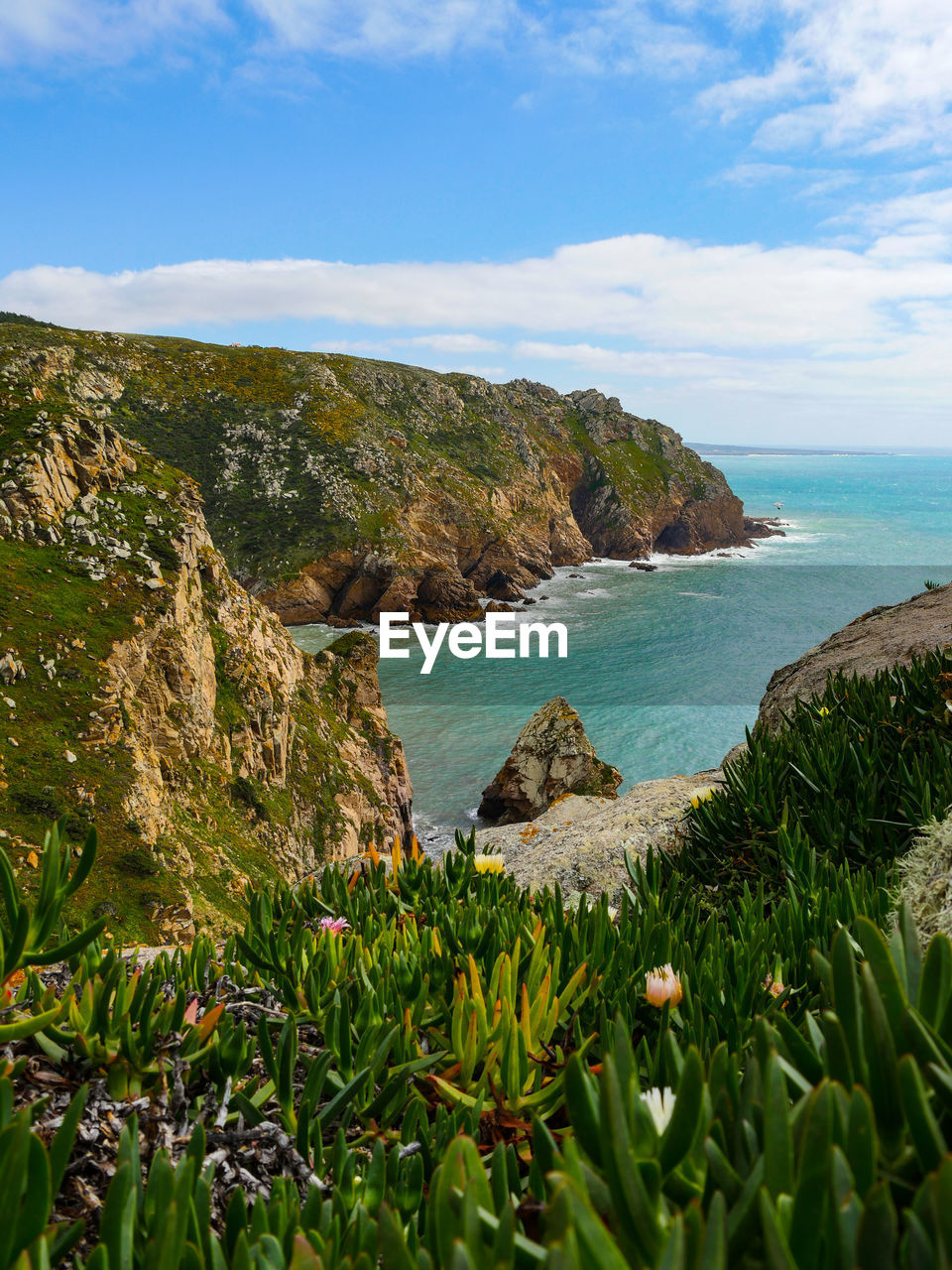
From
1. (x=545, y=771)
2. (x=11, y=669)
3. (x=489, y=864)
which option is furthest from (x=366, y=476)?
(x=489, y=864)

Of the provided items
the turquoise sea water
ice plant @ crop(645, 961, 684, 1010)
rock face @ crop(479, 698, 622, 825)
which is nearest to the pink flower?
ice plant @ crop(645, 961, 684, 1010)

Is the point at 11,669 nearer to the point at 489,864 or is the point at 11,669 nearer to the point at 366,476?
the point at 489,864

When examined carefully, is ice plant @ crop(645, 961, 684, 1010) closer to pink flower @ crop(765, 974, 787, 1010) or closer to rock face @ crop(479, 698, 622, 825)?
pink flower @ crop(765, 974, 787, 1010)

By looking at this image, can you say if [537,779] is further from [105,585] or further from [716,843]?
[716,843]

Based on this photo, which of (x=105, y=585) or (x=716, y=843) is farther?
(x=105, y=585)

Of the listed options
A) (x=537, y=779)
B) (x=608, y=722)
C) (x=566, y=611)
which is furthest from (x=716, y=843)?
(x=566, y=611)
